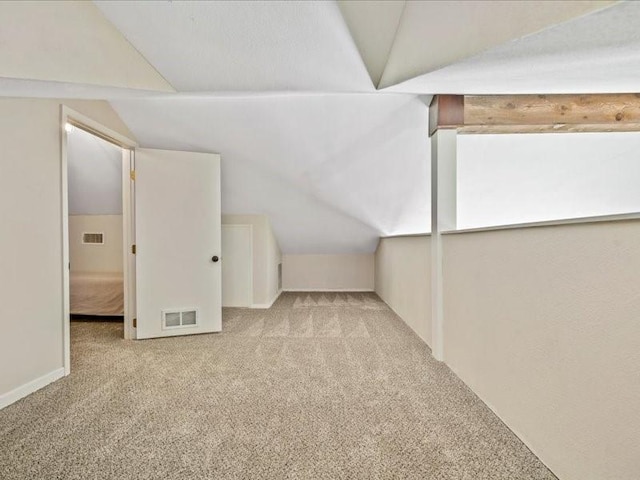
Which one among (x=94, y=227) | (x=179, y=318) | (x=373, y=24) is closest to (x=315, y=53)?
(x=373, y=24)

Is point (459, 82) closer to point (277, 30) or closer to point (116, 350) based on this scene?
point (277, 30)

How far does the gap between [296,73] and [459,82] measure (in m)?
0.91

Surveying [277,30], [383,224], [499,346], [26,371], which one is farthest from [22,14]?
[383,224]

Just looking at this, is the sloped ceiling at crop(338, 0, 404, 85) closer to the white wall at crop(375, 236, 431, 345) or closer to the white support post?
the white support post

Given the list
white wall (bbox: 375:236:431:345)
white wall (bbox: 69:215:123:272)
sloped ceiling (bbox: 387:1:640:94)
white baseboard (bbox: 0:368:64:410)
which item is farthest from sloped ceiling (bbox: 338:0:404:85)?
white wall (bbox: 69:215:123:272)

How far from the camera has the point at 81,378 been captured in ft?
7.46

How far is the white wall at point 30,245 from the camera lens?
194 cm

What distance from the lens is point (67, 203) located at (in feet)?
7.60

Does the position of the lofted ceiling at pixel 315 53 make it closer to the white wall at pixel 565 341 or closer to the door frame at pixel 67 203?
the door frame at pixel 67 203

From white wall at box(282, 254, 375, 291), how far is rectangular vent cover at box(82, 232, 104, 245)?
298 cm

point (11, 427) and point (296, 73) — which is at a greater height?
point (296, 73)

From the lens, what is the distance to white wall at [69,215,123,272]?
490cm

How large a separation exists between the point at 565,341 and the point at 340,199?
303 centimetres

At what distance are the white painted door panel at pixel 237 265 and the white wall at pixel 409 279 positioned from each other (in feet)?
6.75
